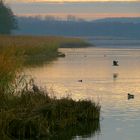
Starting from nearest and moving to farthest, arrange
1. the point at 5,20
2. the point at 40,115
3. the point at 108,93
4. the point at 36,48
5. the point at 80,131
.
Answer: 1. the point at 40,115
2. the point at 80,131
3. the point at 108,93
4. the point at 36,48
5. the point at 5,20

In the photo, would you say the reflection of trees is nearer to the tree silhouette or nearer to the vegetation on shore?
the vegetation on shore

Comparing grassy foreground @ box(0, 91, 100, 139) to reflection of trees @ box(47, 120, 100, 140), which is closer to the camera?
grassy foreground @ box(0, 91, 100, 139)

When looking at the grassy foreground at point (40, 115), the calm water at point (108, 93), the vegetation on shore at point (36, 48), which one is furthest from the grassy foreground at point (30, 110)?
the vegetation on shore at point (36, 48)

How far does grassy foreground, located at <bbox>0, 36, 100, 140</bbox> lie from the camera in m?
12.5

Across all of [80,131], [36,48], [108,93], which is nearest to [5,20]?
[36,48]

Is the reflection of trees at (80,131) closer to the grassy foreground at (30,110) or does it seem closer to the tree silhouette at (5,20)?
the grassy foreground at (30,110)

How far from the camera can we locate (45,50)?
46.4m

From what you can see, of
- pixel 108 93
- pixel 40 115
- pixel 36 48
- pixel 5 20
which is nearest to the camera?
pixel 40 115

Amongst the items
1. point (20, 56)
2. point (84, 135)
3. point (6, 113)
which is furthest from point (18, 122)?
point (20, 56)

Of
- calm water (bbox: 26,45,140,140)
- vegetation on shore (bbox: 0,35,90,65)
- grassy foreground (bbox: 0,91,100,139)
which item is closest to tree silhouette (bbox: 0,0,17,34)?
vegetation on shore (bbox: 0,35,90,65)

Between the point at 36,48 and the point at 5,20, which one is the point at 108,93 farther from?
the point at 5,20

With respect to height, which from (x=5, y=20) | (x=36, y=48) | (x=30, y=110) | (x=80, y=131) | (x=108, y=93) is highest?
(x=5, y=20)

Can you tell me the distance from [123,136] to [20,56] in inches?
164

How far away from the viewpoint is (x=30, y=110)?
518 inches
